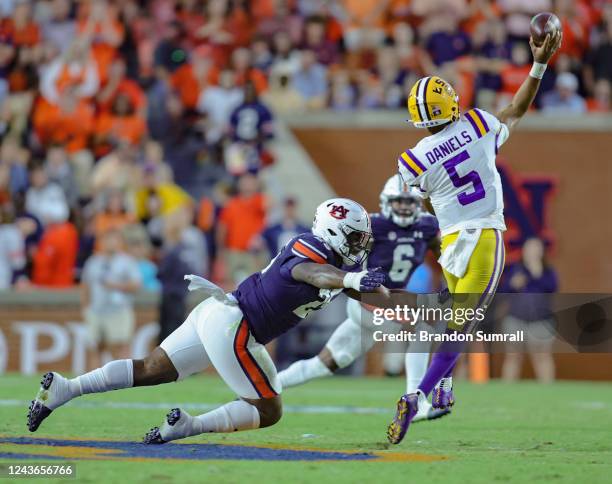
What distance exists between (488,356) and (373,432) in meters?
7.59

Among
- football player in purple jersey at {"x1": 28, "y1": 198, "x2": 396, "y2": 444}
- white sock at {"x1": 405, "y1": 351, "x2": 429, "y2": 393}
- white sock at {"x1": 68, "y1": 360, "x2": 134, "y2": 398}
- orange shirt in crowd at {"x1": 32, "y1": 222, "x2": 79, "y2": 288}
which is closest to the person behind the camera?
football player in purple jersey at {"x1": 28, "y1": 198, "x2": 396, "y2": 444}

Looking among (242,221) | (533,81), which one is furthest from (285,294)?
(242,221)

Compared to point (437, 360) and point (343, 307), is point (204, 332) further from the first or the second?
point (343, 307)

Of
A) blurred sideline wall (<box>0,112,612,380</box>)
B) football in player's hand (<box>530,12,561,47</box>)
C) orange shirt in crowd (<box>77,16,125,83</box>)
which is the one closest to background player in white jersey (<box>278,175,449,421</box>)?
football in player's hand (<box>530,12,561,47</box>)

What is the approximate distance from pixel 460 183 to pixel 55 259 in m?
8.65

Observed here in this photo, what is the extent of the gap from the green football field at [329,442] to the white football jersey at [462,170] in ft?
4.93

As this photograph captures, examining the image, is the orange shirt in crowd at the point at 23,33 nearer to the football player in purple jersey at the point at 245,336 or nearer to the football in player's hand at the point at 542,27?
the football in player's hand at the point at 542,27

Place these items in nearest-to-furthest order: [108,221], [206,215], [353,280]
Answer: [353,280] < [108,221] < [206,215]

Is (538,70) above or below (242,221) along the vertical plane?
below

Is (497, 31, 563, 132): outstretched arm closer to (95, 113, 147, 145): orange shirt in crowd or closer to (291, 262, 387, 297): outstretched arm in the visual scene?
(291, 262, 387, 297): outstretched arm

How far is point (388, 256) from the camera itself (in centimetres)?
972

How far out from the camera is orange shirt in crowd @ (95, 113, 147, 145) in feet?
54.8

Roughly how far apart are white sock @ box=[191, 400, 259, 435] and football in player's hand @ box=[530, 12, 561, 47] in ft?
10.2

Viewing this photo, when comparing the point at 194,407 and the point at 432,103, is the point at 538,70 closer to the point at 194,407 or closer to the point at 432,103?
the point at 432,103
